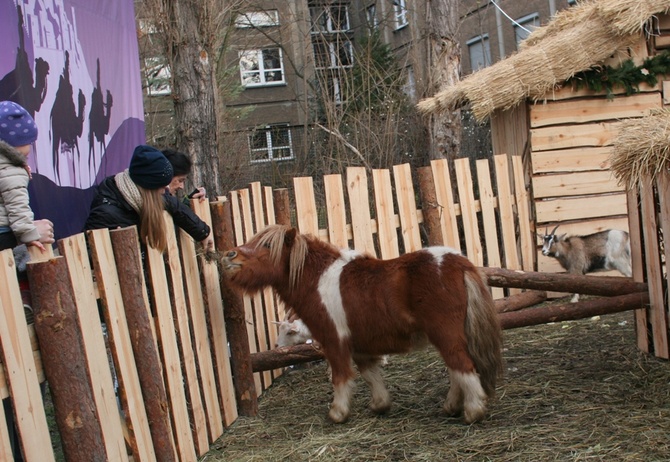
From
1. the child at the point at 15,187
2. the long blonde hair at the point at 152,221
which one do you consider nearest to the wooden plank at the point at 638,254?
the long blonde hair at the point at 152,221

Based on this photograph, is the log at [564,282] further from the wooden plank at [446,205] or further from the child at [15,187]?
the child at [15,187]

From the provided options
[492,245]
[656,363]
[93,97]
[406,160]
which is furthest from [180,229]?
[406,160]

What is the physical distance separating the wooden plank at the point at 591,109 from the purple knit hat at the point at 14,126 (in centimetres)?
738

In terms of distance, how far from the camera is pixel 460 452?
14.9 feet

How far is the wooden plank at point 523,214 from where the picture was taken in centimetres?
967

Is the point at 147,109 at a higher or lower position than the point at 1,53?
higher

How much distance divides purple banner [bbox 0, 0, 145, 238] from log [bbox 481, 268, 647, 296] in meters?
3.80

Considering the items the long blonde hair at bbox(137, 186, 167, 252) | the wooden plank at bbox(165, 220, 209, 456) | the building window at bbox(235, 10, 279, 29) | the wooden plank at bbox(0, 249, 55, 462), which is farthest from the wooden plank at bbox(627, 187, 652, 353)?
the building window at bbox(235, 10, 279, 29)

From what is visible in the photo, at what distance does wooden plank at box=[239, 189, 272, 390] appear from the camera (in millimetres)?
6516

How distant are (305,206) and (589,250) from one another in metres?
4.53

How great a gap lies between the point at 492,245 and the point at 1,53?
624 cm

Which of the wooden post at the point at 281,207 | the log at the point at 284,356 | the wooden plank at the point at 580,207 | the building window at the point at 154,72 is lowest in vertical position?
the log at the point at 284,356

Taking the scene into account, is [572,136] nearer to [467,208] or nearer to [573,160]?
[573,160]

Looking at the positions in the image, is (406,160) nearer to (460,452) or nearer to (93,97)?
(93,97)
